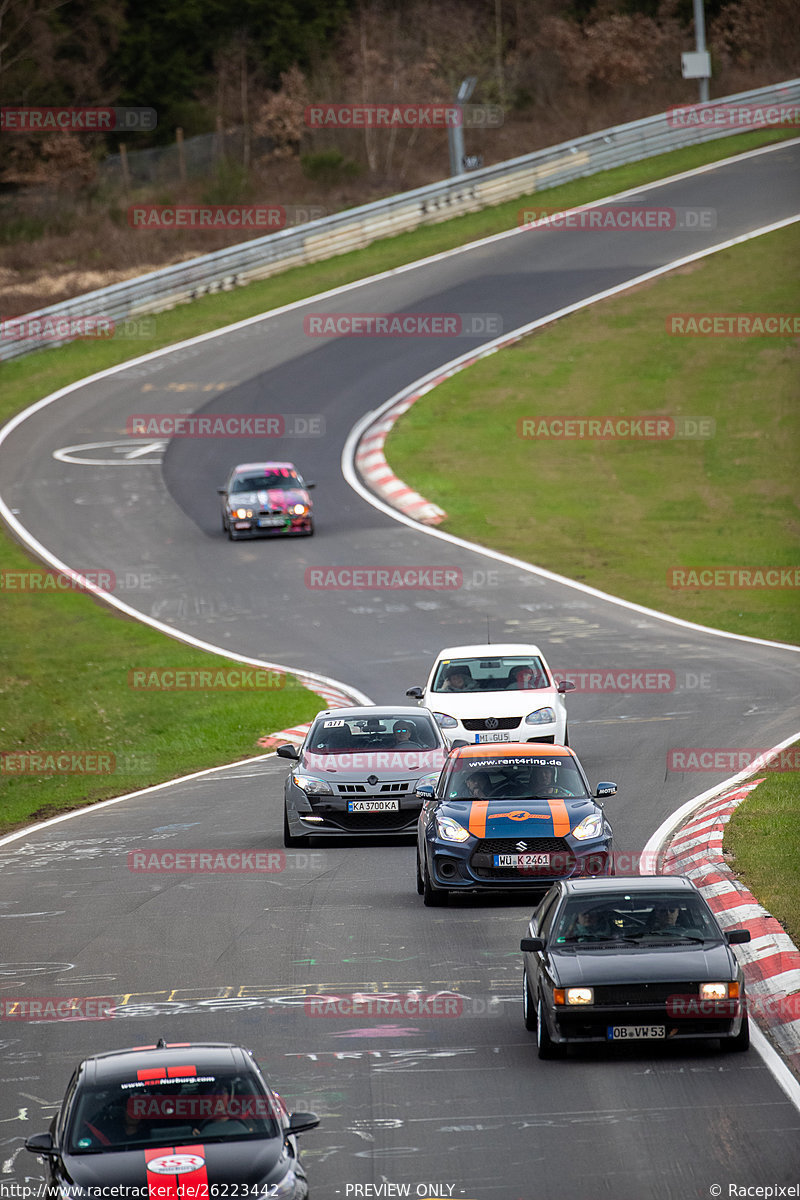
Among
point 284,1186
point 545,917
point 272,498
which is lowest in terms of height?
point 272,498

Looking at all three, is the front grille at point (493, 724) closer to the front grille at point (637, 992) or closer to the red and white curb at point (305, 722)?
the red and white curb at point (305, 722)

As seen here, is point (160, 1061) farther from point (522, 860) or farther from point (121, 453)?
point (121, 453)

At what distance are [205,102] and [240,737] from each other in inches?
2186

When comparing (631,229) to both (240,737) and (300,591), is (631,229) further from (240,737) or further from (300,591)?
(240,737)

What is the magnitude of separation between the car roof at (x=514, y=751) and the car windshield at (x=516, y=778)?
0.04 metres

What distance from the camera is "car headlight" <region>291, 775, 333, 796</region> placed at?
17484 mm

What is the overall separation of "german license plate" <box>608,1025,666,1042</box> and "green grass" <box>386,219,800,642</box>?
21.4 m

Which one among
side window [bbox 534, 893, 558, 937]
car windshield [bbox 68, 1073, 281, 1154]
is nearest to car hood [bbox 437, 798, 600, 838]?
side window [bbox 534, 893, 558, 937]

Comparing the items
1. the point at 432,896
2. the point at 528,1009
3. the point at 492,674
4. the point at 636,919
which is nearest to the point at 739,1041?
the point at 636,919

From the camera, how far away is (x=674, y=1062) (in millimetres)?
9750

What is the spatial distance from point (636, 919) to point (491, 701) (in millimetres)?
11098

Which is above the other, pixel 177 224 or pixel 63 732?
pixel 177 224

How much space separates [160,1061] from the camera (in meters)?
7.30

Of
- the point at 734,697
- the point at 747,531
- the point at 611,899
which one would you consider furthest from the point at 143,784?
the point at 747,531
